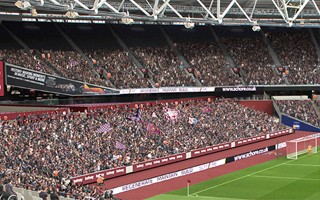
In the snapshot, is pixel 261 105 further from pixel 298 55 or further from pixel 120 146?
pixel 120 146

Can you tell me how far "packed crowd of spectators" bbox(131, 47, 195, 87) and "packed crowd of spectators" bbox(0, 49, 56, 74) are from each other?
11.4 meters

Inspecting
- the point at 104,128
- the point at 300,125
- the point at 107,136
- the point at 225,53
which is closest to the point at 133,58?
the point at 225,53

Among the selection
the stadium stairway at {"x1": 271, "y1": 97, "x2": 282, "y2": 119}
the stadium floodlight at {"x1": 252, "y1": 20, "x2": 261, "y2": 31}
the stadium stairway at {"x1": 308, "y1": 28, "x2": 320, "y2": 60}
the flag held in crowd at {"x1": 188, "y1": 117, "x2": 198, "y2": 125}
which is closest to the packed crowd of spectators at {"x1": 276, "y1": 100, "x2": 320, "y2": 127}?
the stadium stairway at {"x1": 271, "y1": 97, "x2": 282, "y2": 119}

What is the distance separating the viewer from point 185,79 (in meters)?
57.8

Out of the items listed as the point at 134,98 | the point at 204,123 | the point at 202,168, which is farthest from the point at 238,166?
the point at 134,98

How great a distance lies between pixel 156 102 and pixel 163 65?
279 inches

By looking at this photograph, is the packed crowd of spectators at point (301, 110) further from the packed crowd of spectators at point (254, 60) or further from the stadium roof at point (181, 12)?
the stadium roof at point (181, 12)

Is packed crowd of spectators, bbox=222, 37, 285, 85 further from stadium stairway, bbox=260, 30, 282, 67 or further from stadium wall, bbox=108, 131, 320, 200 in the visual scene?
stadium wall, bbox=108, 131, 320, 200

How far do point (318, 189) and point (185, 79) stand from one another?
24.3 metres

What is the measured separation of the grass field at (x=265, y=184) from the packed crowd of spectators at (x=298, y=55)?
18.6m

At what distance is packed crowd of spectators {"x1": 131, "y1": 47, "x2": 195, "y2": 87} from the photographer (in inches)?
2211

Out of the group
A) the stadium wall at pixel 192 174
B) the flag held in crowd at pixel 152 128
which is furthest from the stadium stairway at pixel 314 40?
the flag held in crowd at pixel 152 128

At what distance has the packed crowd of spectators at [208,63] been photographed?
59.7 m

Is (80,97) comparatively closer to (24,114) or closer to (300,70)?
(24,114)
